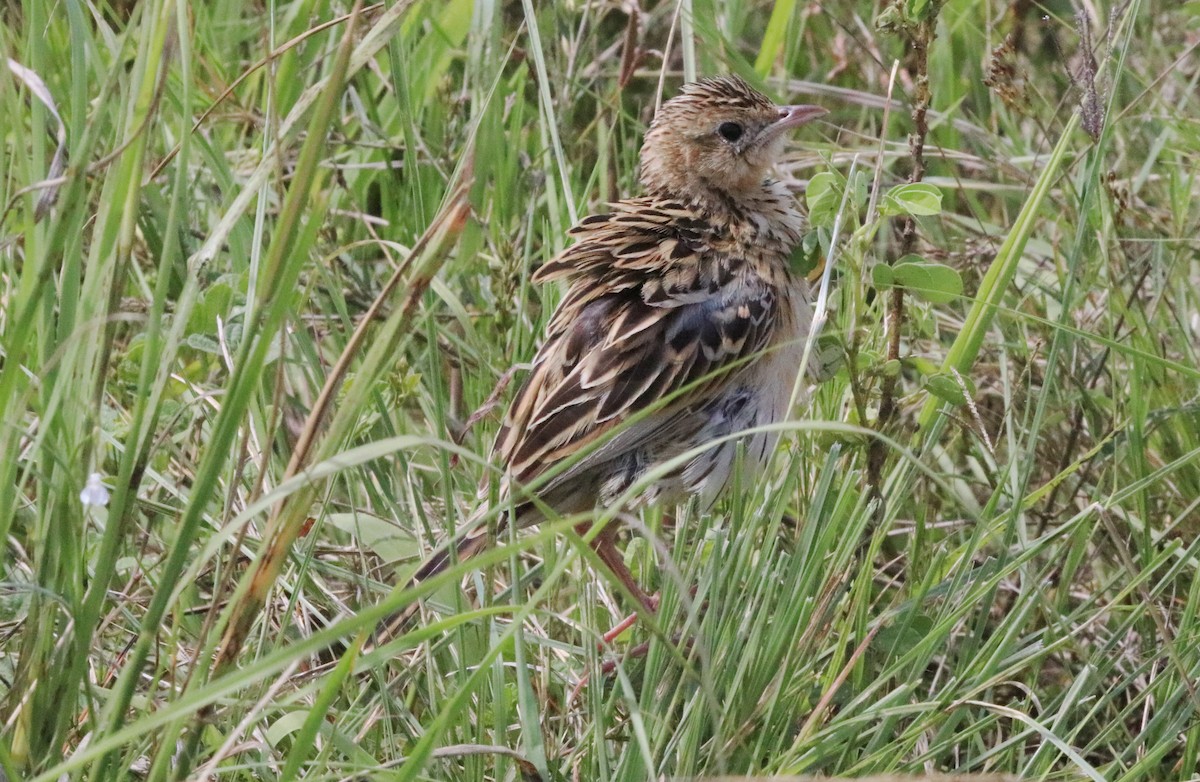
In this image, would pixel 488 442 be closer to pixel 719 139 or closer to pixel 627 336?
pixel 627 336

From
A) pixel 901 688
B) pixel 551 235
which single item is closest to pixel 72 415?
pixel 901 688

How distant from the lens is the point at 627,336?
3.38 meters

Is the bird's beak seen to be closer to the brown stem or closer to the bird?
the bird

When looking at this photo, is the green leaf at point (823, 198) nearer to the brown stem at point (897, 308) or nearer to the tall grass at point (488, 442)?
the tall grass at point (488, 442)

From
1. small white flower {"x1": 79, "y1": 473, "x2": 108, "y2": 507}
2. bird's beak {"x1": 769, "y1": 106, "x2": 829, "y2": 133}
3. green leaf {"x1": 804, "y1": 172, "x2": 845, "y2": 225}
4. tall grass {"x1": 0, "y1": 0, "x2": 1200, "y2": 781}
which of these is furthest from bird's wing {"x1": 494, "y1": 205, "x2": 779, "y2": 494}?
small white flower {"x1": 79, "y1": 473, "x2": 108, "y2": 507}

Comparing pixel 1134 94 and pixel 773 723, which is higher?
pixel 1134 94

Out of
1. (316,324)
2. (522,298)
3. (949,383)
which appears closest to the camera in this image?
(949,383)

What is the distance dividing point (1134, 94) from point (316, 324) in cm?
269

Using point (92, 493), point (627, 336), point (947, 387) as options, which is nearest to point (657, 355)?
point (627, 336)

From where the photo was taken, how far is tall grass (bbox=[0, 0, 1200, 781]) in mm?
2207

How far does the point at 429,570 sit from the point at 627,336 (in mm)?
740

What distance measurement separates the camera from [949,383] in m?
2.87

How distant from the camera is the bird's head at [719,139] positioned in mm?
3857

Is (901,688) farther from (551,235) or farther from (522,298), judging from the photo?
(551,235)
